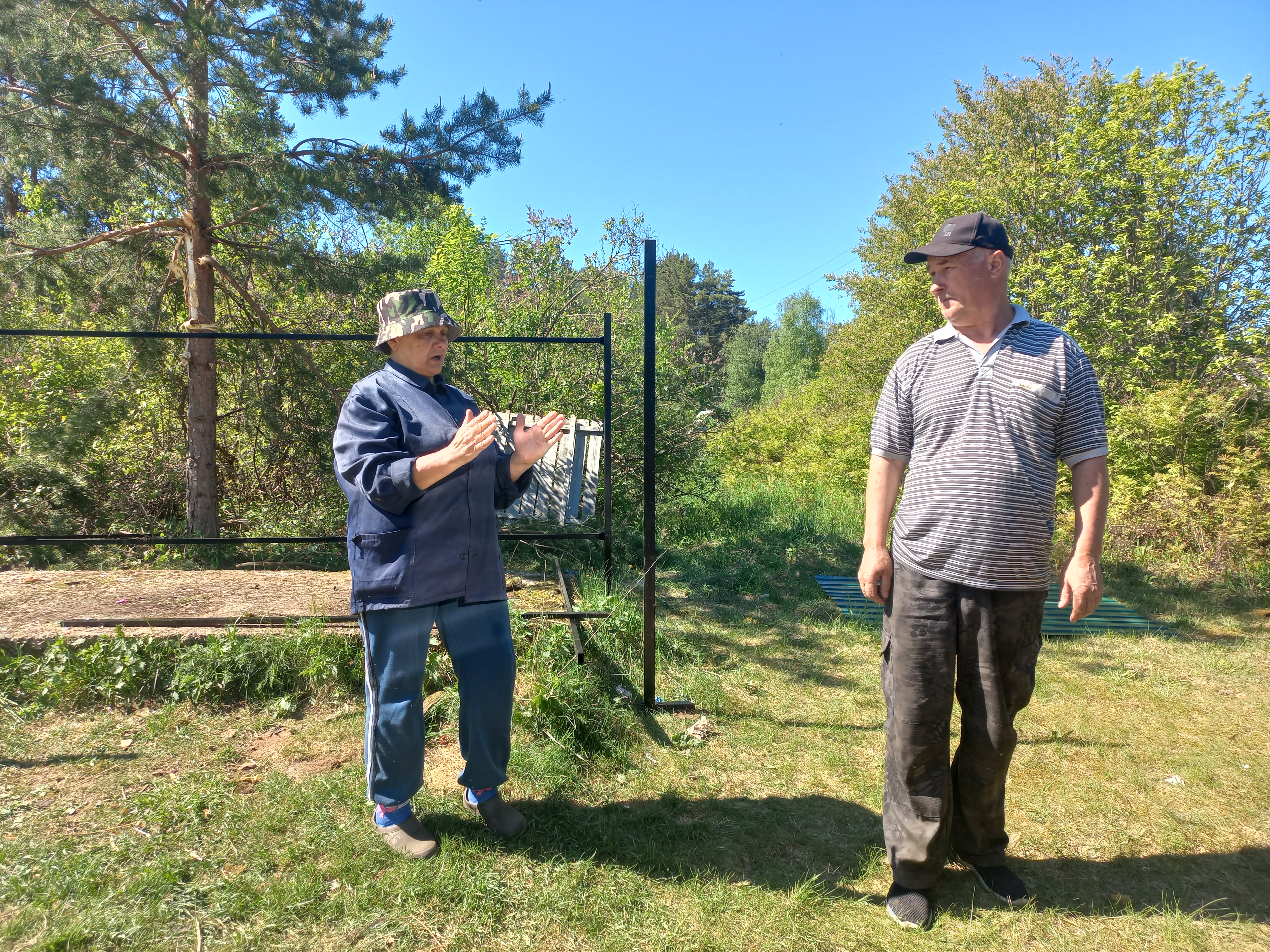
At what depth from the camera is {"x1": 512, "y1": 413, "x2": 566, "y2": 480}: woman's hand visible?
7.50ft

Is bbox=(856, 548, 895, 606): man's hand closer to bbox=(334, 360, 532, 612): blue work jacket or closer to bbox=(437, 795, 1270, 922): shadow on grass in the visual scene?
bbox=(437, 795, 1270, 922): shadow on grass

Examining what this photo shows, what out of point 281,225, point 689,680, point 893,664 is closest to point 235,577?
point 689,680

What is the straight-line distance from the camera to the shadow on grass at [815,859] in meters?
2.26

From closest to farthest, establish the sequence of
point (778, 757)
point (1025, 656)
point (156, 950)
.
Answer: point (156, 950) < point (1025, 656) < point (778, 757)

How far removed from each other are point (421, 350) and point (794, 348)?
3977cm

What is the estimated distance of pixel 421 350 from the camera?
90.8 inches

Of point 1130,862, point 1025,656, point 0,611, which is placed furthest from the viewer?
point 0,611

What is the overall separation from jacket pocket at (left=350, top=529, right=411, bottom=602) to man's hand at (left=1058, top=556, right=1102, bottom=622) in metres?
1.88

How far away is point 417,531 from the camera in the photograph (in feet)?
7.16

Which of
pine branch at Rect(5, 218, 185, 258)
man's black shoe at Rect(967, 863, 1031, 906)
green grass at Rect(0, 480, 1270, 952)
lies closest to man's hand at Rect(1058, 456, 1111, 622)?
man's black shoe at Rect(967, 863, 1031, 906)

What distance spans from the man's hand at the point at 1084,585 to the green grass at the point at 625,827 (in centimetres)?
99

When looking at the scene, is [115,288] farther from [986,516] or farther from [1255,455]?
[1255,455]

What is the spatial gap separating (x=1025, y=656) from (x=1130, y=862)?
1.04 metres

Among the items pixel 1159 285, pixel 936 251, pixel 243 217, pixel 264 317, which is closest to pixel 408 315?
pixel 936 251
